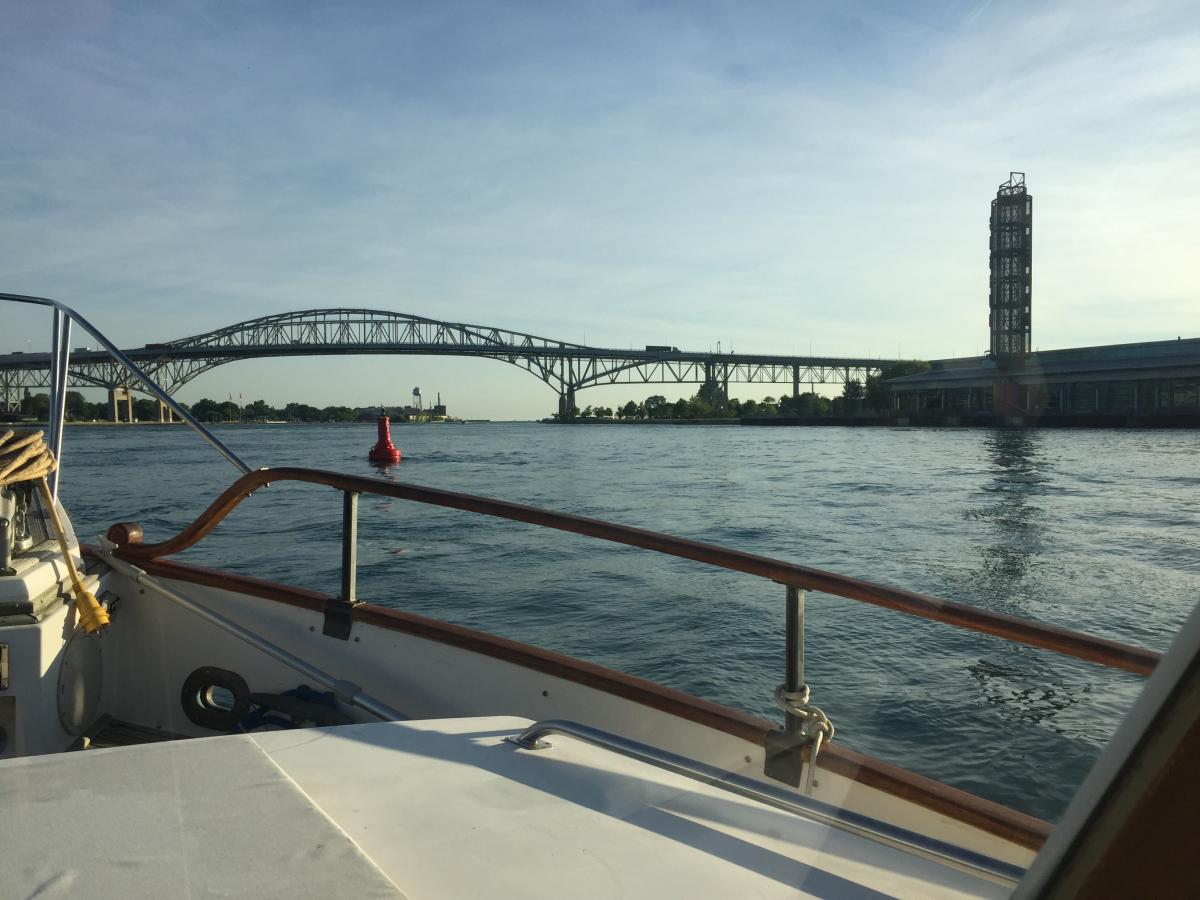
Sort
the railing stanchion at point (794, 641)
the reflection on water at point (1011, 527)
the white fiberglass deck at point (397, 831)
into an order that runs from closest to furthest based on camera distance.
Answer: the white fiberglass deck at point (397, 831)
the railing stanchion at point (794, 641)
the reflection on water at point (1011, 527)

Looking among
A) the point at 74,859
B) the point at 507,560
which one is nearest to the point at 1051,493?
the point at 507,560

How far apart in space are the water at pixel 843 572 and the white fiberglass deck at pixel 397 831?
0.46 metres

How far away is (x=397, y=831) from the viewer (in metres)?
1.19

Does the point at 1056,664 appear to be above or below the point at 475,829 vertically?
below

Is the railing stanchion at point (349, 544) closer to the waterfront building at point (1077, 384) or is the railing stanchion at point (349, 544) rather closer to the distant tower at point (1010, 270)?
the waterfront building at point (1077, 384)

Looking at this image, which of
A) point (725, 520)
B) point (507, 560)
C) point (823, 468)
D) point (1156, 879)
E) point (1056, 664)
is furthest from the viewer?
point (823, 468)

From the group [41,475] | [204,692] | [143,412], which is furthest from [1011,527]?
[143,412]

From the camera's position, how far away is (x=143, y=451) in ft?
106

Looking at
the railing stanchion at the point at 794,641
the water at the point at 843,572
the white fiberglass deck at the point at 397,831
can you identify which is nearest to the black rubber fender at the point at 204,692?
the white fiberglass deck at the point at 397,831

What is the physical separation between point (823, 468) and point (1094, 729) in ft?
65.7

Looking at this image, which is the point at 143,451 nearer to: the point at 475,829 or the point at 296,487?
the point at 296,487

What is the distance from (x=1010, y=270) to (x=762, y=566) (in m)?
73.6

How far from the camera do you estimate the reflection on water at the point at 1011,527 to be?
785cm

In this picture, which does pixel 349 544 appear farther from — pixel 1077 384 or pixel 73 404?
pixel 1077 384
